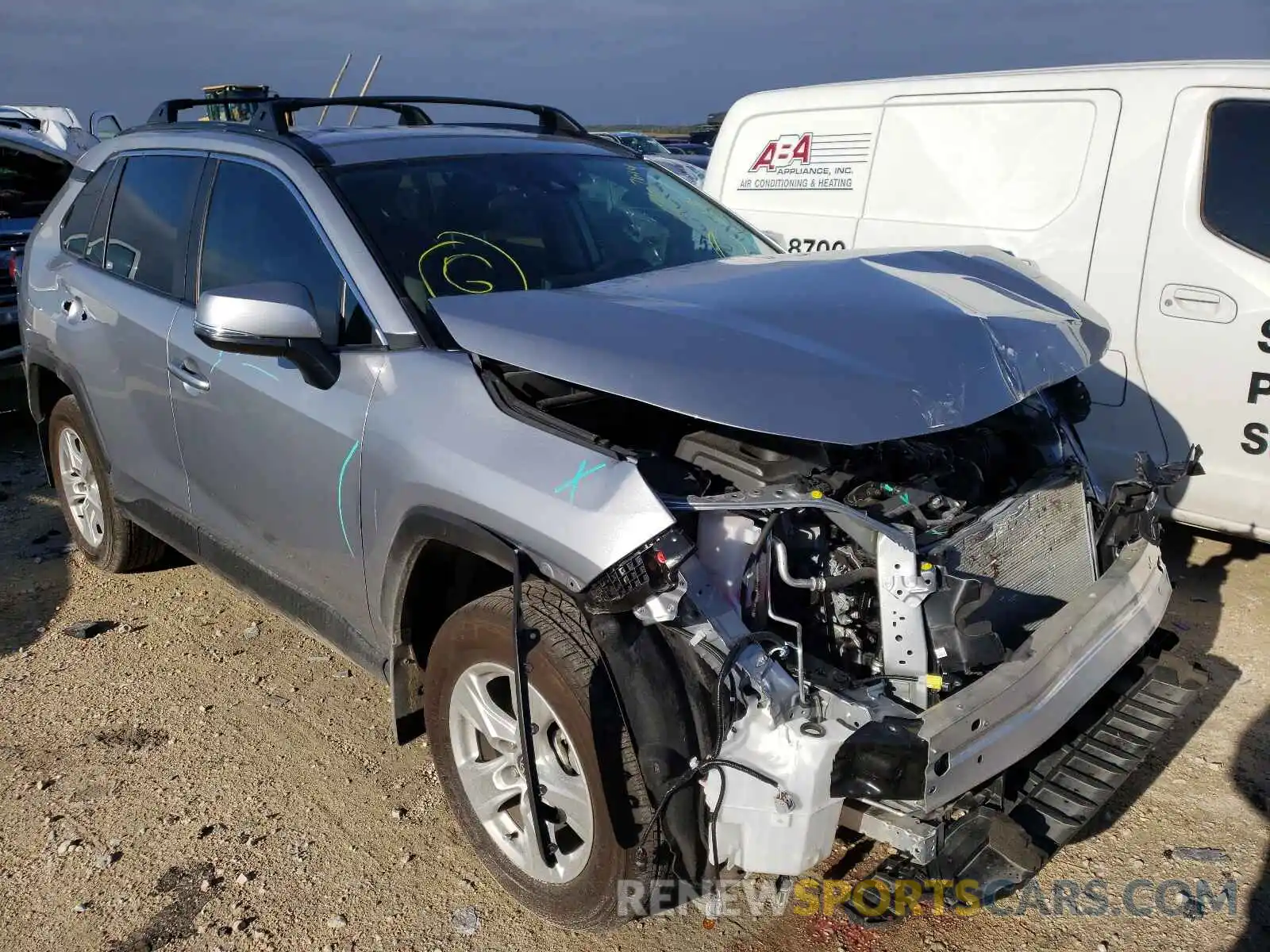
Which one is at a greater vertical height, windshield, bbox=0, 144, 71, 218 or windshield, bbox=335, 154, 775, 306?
windshield, bbox=335, 154, 775, 306

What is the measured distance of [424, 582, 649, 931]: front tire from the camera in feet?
7.54

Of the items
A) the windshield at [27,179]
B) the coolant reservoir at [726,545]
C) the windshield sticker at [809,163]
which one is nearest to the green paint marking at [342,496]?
the coolant reservoir at [726,545]

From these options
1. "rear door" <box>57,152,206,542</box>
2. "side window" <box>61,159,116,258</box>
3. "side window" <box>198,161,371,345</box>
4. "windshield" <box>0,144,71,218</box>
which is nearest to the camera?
"side window" <box>198,161,371,345</box>

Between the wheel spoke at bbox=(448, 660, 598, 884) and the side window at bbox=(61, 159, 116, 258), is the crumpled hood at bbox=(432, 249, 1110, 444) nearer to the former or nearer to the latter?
the wheel spoke at bbox=(448, 660, 598, 884)

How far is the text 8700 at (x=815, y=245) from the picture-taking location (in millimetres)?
5508

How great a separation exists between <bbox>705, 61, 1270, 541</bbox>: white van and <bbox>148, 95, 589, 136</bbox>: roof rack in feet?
3.69

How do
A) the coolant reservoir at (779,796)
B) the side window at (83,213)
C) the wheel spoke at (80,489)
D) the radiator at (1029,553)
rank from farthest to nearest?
1. the wheel spoke at (80,489)
2. the side window at (83,213)
3. the radiator at (1029,553)
4. the coolant reservoir at (779,796)

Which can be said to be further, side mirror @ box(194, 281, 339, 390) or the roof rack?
the roof rack

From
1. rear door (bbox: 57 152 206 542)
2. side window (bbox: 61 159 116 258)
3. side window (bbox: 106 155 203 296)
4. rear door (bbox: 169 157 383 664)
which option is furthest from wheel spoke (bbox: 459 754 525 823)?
side window (bbox: 61 159 116 258)

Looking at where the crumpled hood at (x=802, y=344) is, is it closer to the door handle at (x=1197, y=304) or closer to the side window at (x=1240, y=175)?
the door handle at (x=1197, y=304)

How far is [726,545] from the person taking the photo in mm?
2449

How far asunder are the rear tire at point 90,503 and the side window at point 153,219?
0.78 meters

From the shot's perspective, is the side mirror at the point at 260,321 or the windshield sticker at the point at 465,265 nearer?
the side mirror at the point at 260,321

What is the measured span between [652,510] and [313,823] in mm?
1680
